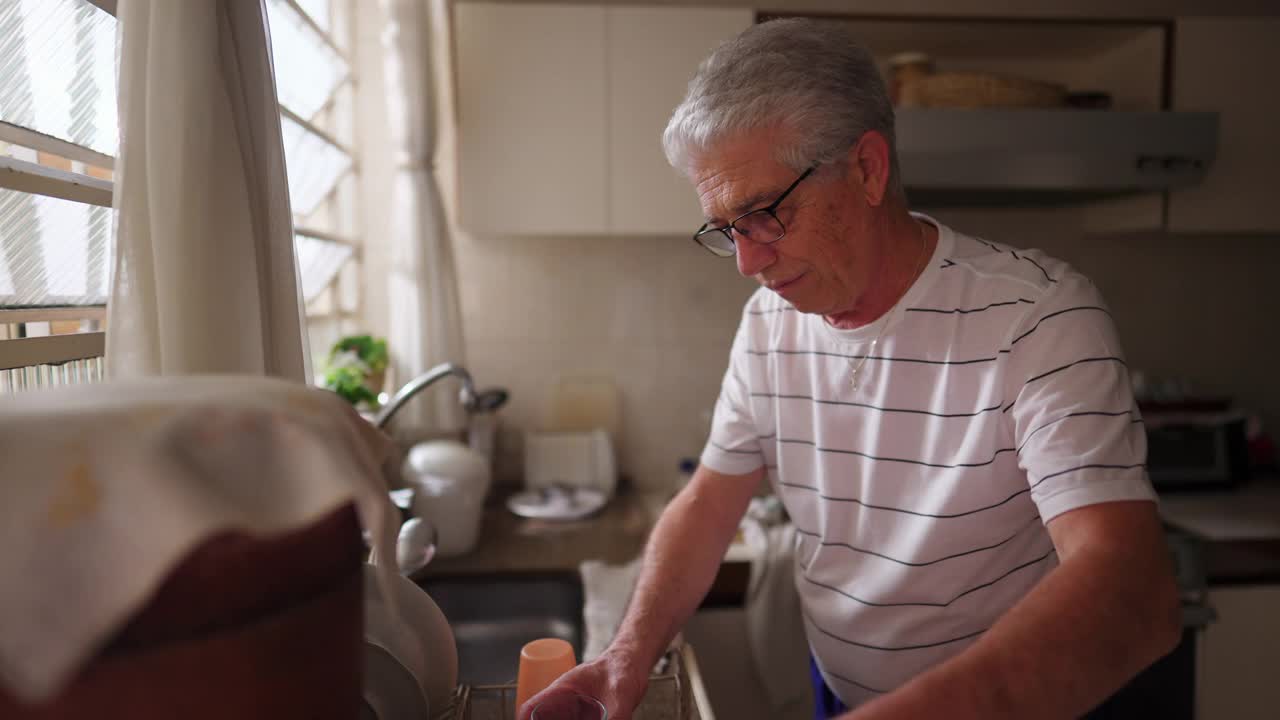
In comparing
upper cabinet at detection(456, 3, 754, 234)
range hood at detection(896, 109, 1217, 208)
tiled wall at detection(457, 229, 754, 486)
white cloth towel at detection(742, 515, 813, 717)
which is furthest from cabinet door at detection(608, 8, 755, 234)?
white cloth towel at detection(742, 515, 813, 717)

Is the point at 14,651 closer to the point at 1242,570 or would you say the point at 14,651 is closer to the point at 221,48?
the point at 221,48

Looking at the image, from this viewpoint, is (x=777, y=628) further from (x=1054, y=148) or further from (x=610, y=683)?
(x=1054, y=148)

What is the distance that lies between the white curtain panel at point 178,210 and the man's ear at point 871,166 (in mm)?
677

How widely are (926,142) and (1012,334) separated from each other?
45.3 inches

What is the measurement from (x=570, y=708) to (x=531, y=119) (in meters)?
1.71

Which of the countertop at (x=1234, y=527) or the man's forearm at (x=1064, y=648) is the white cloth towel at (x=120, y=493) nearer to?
the man's forearm at (x=1064, y=648)

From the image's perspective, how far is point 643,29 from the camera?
207 centimetres

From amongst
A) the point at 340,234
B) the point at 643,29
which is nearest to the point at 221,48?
the point at 643,29

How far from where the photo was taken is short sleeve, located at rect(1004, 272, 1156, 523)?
743mm

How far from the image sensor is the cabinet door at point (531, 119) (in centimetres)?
205

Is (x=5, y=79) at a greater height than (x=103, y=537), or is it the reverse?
(x=5, y=79)

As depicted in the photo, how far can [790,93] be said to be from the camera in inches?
34.7

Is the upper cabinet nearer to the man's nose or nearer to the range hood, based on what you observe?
the range hood

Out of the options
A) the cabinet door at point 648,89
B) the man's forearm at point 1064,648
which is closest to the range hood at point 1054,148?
the cabinet door at point 648,89
